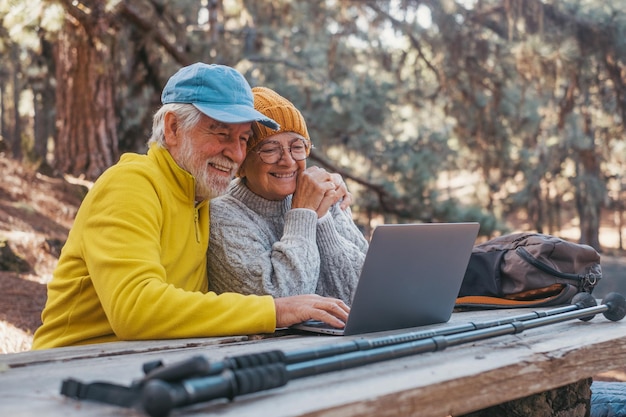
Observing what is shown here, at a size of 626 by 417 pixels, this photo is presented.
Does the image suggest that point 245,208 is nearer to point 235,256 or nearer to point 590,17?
point 235,256

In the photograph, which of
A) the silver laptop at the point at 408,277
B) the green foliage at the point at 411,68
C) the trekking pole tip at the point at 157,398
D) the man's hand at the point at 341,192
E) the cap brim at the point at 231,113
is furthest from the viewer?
the green foliage at the point at 411,68

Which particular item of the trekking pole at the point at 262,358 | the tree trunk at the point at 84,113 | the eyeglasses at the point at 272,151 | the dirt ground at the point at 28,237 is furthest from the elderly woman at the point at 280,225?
the tree trunk at the point at 84,113

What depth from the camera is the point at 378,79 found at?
17.7 meters

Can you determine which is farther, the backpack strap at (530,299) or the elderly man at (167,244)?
the backpack strap at (530,299)

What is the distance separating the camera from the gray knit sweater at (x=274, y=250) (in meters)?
2.55

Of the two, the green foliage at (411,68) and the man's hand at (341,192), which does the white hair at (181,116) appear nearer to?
the man's hand at (341,192)

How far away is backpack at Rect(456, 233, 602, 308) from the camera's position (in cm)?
289

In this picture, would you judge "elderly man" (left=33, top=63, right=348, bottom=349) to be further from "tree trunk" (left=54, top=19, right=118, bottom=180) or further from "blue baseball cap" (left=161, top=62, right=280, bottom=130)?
"tree trunk" (left=54, top=19, right=118, bottom=180)

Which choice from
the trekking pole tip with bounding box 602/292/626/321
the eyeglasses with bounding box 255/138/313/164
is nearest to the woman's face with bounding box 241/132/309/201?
the eyeglasses with bounding box 255/138/313/164

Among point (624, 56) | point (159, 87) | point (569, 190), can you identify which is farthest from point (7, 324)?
point (569, 190)

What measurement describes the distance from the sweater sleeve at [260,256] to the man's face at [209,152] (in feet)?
0.68

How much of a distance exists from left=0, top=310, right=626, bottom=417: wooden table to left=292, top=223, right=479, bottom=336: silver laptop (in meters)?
0.14

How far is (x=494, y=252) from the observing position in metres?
3.04

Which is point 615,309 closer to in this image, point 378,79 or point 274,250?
point 274,250
